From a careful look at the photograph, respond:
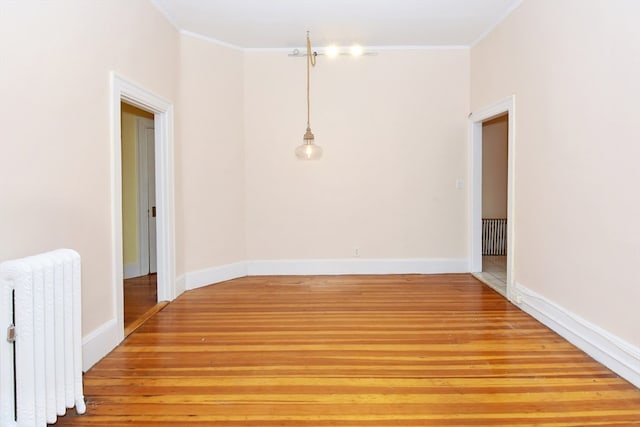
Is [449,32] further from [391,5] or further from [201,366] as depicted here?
[201,366]

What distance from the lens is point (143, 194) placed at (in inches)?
222

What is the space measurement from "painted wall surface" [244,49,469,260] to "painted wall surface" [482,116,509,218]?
1791 millimetres

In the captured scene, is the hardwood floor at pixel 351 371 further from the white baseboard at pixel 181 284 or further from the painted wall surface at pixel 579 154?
the painted wall surface at pixel 579 154

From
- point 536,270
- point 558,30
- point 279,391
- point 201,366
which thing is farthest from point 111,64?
point 536,270

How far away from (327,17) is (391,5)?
0.71 meters

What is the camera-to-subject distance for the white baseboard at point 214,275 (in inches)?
191

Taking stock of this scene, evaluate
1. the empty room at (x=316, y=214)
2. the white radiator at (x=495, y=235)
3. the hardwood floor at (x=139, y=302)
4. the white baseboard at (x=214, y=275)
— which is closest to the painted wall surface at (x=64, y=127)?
the empty room at (x=316, y=214)

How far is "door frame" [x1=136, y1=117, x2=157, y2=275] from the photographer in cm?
559

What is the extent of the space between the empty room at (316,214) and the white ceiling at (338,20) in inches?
1.5

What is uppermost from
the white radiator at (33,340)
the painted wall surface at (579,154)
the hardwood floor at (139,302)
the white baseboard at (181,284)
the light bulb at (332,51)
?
the light bulb at (332,51)

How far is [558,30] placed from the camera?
3.33 meters

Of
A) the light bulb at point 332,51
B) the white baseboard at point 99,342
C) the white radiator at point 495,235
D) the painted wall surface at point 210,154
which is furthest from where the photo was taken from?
the white radiator at point 495,235

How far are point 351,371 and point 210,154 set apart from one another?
3307mm

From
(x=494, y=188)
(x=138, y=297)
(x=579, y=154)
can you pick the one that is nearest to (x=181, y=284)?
(x=138, y=297)
